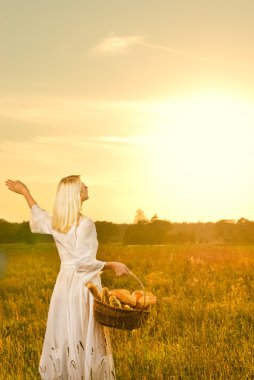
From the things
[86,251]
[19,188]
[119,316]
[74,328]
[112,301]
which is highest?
[19,188]

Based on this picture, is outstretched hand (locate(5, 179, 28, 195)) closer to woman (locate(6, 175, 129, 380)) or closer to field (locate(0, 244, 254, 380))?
woman (locate(6, 175, 129, 380))

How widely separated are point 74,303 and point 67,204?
0.85 m

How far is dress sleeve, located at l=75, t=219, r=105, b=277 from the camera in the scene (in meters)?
5.73

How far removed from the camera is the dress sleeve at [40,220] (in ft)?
20.0

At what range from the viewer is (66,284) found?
232 inches

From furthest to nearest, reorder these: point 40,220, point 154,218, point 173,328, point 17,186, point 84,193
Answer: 1. point 154,218
2. point 173,328
3. point 17,186
4. point 40,220
5. point 84,193

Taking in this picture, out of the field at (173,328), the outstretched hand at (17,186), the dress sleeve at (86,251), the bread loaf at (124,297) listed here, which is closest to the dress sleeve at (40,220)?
the outstretched hand at (17,186)

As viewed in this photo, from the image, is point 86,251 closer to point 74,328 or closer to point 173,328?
point 74,328

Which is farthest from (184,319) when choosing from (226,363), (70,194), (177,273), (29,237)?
(29,237)

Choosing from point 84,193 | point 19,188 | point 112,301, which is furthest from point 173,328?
point 84,193

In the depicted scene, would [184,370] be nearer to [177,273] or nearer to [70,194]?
[70,194]

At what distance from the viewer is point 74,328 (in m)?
5.89

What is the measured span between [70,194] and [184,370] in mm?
2227

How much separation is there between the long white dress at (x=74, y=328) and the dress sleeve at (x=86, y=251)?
19mm
